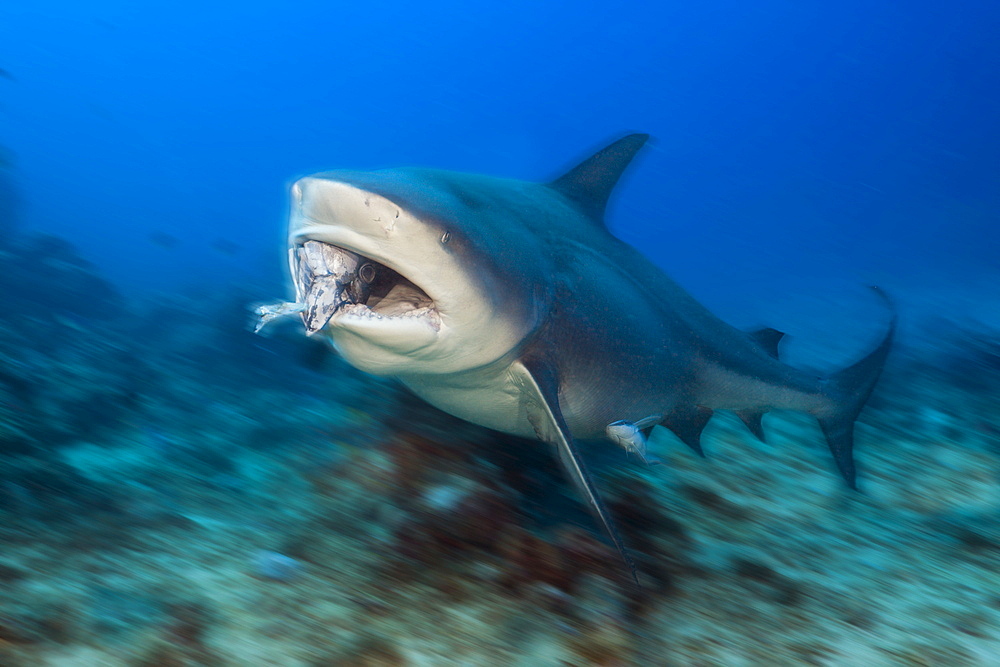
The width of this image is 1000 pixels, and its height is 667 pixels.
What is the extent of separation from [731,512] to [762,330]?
1.68 metres

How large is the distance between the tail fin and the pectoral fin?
2541 millimetres

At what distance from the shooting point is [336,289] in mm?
2150

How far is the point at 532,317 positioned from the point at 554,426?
534 millimetres

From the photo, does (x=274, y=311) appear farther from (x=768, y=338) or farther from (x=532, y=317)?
(x=768, y=338)

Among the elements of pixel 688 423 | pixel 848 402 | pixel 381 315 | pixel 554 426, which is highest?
pixel 848 402

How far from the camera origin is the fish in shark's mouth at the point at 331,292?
2107mm

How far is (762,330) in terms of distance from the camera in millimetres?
4371

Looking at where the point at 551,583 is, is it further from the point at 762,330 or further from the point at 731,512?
the point at 762,330

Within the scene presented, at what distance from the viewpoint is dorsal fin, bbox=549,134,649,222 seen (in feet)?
12.5

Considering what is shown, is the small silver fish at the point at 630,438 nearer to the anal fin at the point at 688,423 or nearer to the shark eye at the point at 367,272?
the anal fin at the point at 688,423

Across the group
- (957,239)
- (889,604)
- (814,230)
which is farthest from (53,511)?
(814,230)

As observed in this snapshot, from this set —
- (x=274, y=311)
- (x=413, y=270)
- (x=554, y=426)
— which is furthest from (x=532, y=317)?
(x=274, y=311)

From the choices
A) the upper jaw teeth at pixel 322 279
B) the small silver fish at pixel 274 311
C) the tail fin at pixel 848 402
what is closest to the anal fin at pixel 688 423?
the tail fin at pixel 848 402

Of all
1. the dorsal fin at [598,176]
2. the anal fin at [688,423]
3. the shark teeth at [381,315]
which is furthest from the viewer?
the dorsal fin at [598,176]
